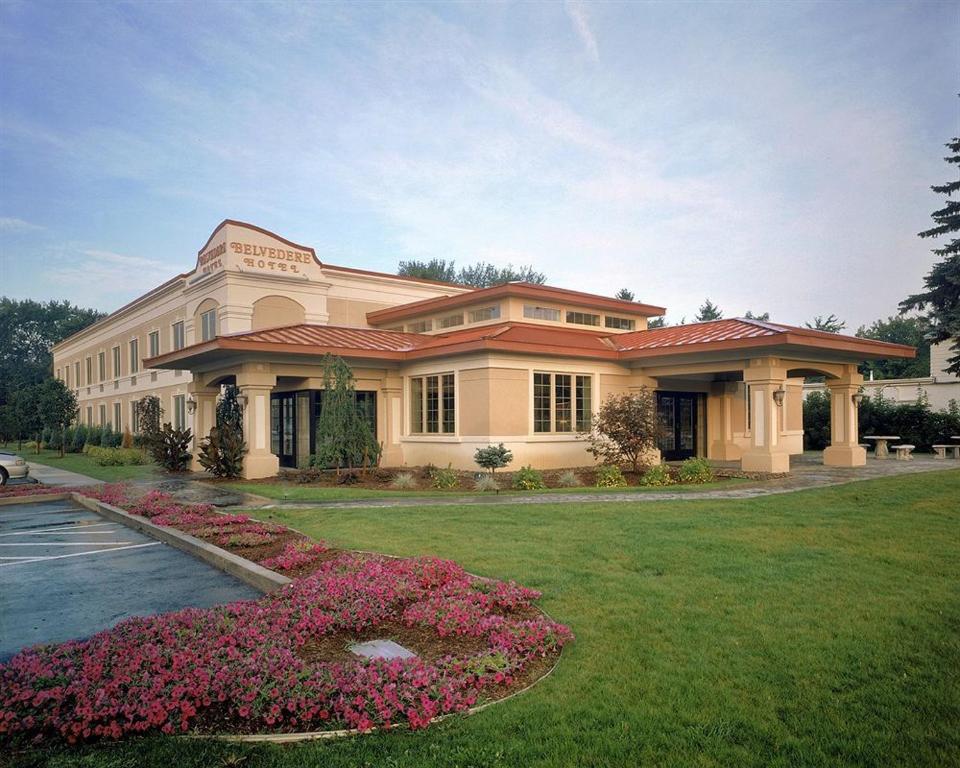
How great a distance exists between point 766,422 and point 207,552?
45.4ft

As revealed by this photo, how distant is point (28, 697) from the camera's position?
3.91 metres

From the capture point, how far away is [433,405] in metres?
19.5

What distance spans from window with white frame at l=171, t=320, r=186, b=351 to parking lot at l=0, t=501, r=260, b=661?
1842 centimetres

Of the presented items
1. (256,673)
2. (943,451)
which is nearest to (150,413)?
(256,673)

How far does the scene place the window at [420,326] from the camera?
914 inches

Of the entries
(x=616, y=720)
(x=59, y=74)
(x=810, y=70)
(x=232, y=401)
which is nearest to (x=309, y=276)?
(x=232, y=401)

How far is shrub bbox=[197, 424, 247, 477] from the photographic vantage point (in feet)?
57.3

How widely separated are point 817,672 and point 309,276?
77.5 feet

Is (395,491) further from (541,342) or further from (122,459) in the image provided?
(122,459)

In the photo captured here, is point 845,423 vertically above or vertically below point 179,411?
below

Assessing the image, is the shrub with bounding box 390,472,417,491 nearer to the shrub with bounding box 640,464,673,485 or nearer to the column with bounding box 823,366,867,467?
the shrub with bounding box 640,464,673,485

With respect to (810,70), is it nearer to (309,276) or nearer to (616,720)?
(616,720)

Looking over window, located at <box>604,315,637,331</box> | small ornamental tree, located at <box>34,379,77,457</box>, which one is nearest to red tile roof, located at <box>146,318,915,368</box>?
window, located at <box>604,315,637,331</box>

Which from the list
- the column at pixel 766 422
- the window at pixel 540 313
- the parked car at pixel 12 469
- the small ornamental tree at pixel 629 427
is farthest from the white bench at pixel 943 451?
the parked car at pixel 12 469
